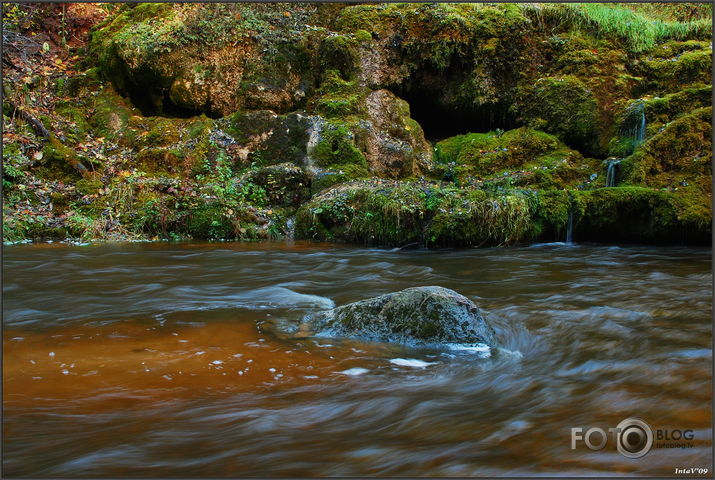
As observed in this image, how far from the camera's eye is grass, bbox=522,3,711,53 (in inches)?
471

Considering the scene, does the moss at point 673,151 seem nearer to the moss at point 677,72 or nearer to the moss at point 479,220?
the moss at point 479,220

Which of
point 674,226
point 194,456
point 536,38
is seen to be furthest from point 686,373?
point 536,38

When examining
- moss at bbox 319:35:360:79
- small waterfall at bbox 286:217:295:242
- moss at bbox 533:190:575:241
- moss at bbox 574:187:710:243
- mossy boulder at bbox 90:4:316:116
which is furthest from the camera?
moss at bbox 319:35:360:79

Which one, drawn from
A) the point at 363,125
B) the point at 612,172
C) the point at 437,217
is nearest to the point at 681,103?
the point at 612,172

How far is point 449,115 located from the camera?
1262 cm

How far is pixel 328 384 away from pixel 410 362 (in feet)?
1.88

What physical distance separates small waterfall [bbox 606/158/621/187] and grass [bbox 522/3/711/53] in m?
4.64

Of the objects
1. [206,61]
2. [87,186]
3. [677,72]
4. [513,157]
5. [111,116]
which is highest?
[206,61]

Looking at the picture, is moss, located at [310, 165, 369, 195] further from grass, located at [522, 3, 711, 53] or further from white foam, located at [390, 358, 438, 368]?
white foam, located at [390, 358, 438, 368]

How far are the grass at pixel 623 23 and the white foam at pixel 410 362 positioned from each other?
12296mm

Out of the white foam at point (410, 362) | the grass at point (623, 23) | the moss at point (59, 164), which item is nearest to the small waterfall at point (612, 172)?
the grass at point (623, 23)

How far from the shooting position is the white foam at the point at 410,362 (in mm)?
2791

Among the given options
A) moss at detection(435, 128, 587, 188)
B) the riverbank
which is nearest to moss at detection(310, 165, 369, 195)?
the riverbank

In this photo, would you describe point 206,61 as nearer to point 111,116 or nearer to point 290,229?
point 111,116
